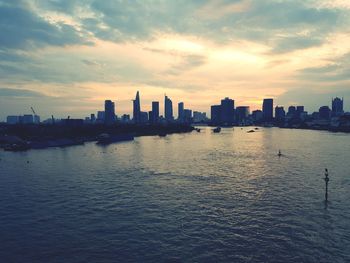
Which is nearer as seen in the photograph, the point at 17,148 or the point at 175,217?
the point at 175,217

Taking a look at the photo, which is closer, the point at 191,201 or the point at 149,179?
the point at 191,201

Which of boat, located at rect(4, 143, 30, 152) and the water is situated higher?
boat, located at rect(4, 143, 30, 152)

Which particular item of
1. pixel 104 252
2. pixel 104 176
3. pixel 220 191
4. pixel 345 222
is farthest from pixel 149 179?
pixel 345 222

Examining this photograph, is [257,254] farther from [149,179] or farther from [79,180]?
[79,180]

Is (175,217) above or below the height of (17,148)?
below

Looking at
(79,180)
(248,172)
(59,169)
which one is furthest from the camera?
(59,169)

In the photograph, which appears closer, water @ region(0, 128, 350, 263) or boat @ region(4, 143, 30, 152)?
water @ region(0, 128, 350, 263)

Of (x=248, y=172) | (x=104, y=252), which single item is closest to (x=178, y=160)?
(x=248, y=172)

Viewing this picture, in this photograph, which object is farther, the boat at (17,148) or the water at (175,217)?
the boat at (17,148)

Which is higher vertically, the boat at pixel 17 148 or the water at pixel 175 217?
the boat at pixel 17 148

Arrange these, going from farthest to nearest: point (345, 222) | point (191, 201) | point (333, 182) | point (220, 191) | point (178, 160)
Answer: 1. point (178, 160)
2. point (333, 182)
3. point (220, 191)
4. point (191, 201)
5. point (345, 222)
